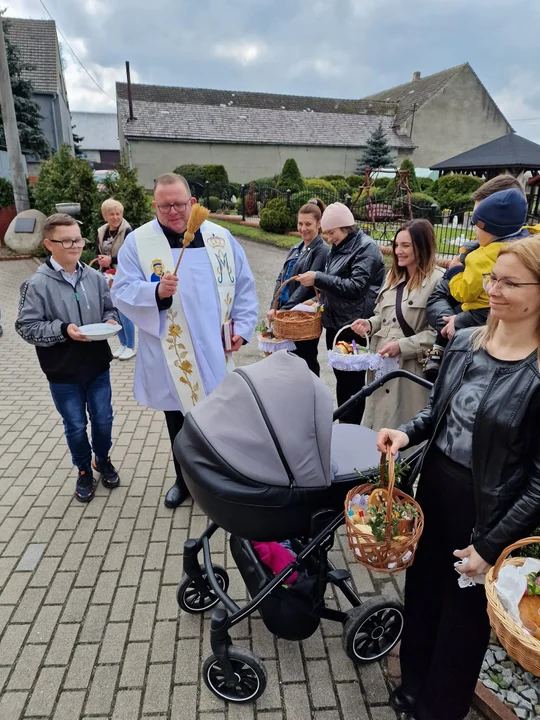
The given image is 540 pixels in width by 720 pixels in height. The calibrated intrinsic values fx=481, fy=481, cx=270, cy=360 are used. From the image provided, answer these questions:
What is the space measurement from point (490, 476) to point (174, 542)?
2397 millimetres

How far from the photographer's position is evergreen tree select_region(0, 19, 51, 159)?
773 inches

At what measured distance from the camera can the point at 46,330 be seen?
3156mm

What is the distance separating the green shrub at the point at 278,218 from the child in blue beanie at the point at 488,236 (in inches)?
489

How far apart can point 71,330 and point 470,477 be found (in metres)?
2.54

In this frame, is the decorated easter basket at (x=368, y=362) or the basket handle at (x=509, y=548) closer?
the basket handle at (x=509, y=548)

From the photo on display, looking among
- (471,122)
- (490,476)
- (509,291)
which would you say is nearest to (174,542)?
(490,476)

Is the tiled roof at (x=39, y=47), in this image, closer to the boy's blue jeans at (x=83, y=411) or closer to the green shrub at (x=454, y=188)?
the green shrub at (x=454, y=188)

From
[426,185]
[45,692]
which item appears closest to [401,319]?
[45,692]

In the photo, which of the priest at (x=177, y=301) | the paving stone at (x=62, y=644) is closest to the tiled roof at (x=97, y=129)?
the priest at (x=177, y=301)

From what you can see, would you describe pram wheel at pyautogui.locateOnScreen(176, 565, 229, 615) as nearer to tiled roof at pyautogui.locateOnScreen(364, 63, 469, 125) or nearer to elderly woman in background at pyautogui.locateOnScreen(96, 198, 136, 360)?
elderly woman in background at pyautogui.locateOnScreen(96, 198, 136, 360)

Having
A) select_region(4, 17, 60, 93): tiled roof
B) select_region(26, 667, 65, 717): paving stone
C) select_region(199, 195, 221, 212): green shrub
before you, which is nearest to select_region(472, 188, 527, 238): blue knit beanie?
select_region(26, 667, 65, 717): paving stone

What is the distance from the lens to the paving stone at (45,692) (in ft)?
7.34

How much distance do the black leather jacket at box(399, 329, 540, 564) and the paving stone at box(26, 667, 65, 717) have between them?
6.90 feet

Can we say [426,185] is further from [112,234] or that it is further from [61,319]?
[61,319]
